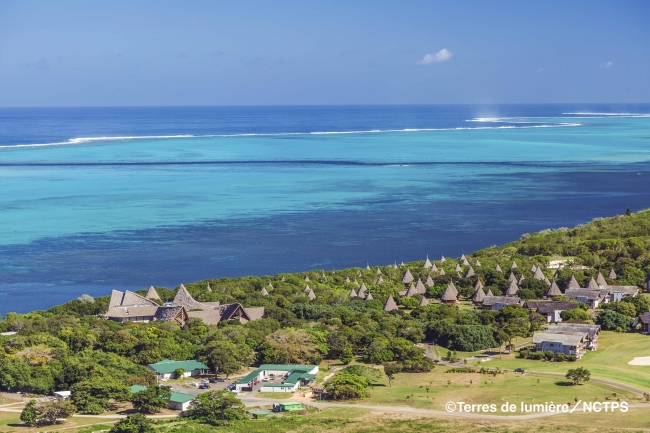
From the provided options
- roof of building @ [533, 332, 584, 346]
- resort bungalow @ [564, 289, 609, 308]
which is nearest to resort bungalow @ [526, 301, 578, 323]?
resort bungalow @ [564, 289, 609, 308]

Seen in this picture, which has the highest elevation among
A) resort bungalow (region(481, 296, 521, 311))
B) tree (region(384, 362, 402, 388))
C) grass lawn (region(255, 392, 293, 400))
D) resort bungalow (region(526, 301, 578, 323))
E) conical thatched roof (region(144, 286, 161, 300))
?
conical thatched roof (region(144, 286, 161, 300))

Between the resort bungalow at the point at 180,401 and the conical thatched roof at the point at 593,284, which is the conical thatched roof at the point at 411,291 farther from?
the resort bungalow at the point at 180,401

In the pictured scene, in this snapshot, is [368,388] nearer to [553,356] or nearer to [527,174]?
[553,356]

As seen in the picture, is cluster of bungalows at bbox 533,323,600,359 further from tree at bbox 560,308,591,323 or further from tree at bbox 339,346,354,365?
tree at bbox 339,346,354,365

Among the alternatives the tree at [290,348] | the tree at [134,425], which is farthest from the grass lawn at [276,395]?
the tree at [134,425]

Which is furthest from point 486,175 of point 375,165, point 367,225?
point 367,225

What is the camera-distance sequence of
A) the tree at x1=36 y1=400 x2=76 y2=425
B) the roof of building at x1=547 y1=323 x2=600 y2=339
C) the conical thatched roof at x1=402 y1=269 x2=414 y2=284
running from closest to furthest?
the tree at x1=36 y1=400 x2=76 y2=425
the roof of building at x1=547 y1=323 x2=600 y2=339
the conical thatched roof at x1=402 y1=269 x2=414 y2=284

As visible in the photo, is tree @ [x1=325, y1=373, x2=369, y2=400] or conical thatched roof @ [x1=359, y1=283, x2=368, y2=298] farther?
conical thatched roof @ [x1=359, y1=283, x2=368, y2=298]

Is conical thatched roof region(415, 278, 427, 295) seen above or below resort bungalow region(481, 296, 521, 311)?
above
